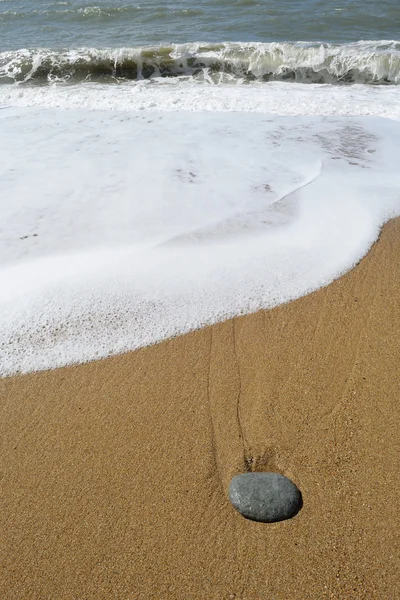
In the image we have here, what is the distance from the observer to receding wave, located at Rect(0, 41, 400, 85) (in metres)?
9.46

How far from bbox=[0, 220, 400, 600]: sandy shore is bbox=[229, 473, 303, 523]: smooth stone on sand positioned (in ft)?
0.13

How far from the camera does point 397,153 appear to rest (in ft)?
17.8

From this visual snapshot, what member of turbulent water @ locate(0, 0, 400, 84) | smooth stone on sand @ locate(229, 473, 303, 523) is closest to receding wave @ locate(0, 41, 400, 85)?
turbulent water @ locate(0, 0, 400, 84)

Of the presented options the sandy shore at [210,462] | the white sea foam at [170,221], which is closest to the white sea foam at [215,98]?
the white sea foam at [170,221]

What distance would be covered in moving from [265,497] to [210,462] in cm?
32

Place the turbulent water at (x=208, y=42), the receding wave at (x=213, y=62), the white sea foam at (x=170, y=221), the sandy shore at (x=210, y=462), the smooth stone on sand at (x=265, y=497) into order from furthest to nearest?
the turbulent water at (x=208, y=42) → the receding wave at (x=213, y=62) → the white sea foam at (x=170, y=221) → the smooth stone on sand at (x=265, y=497) → the sandy shore at (x=210, y=462)

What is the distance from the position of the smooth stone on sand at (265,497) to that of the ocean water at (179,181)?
3.70ft

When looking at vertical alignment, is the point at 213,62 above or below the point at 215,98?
above

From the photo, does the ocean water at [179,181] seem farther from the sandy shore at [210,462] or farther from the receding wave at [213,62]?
the sandy shore at [210,462]

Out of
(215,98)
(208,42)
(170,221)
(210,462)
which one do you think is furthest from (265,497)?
(208,42)

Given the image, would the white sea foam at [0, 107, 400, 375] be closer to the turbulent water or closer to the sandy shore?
the sandy shore

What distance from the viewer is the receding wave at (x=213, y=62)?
31.0 feet

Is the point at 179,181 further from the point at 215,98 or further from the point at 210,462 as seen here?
the point at 215,98

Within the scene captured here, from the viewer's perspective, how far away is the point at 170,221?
420 cm
